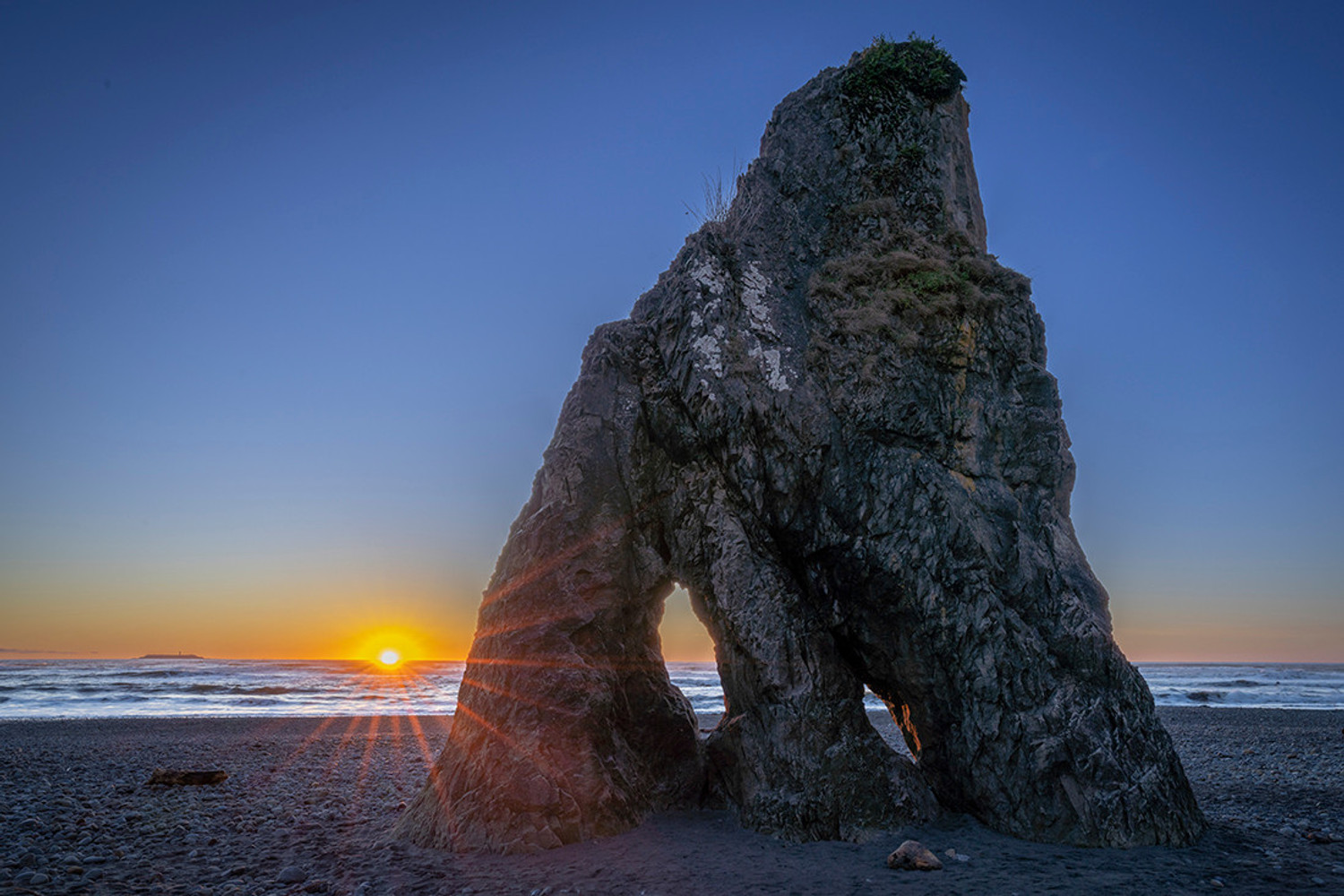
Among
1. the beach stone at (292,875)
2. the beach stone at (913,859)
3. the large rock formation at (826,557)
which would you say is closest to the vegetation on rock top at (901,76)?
the large rock formation at (826,557)

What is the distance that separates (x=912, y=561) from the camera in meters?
8.48

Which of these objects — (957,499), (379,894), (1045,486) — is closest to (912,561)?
(957,499)

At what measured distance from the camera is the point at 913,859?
6.96 metres

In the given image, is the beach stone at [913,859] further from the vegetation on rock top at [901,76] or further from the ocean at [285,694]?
the ocean at [285,694]

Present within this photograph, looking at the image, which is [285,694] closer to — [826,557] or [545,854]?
[545,854]

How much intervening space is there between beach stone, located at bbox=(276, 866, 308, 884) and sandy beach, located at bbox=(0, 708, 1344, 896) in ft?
0.06

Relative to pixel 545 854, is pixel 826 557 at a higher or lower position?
higher

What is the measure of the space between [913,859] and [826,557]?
345cm

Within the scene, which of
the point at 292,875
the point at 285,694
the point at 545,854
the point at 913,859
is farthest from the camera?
the point at 285,694

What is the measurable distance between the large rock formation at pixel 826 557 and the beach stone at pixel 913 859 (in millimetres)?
940

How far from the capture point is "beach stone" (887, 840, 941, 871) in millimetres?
6902

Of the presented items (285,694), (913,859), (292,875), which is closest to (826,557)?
(913,859)

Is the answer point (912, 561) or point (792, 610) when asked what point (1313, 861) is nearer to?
point (912, 561)

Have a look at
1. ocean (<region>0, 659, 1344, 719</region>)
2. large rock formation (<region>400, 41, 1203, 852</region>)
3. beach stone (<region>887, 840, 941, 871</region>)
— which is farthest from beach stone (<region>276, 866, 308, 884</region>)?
ocean (<region>0, 659, 1344, 719</region>)
